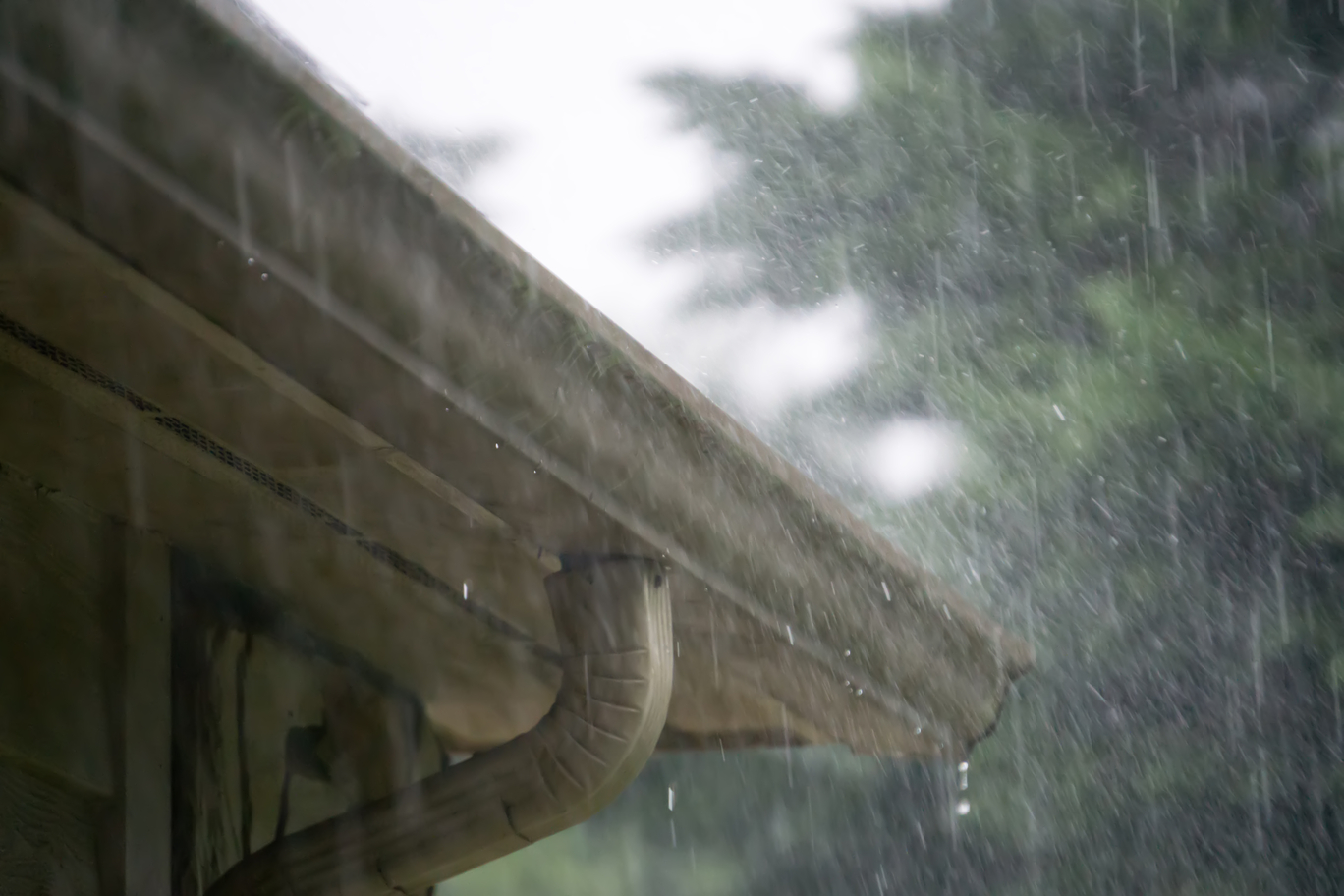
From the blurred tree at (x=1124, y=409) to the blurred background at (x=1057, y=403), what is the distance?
2cm

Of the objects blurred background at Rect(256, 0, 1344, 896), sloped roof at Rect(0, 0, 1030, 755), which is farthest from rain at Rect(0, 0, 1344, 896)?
sloped roof at Rect(0, 0, 1030, 755)

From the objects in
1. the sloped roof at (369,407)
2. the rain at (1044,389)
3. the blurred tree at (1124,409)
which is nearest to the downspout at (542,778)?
the sloped roof at (369,407)

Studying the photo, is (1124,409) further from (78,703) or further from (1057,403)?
(78,703)

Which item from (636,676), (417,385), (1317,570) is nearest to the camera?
(417,385)

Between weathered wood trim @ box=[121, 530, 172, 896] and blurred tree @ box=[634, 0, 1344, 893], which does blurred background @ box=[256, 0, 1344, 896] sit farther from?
weathered wood trim @ box=[121, 530, 172, 896]

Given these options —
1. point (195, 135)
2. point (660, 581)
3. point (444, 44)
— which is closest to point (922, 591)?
point (660, 581)

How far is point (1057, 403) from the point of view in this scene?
6.47 m

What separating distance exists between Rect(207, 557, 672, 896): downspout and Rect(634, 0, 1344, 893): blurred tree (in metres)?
4.79

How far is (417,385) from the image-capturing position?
1235mm

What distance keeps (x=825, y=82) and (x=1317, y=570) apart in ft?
11.3

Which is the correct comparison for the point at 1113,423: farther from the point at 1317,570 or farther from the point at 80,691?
the point at 80,691

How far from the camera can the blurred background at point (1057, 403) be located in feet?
20.2

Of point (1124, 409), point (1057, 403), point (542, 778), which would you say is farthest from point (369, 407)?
point (1057, 403)

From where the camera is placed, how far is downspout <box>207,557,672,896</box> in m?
1.49
